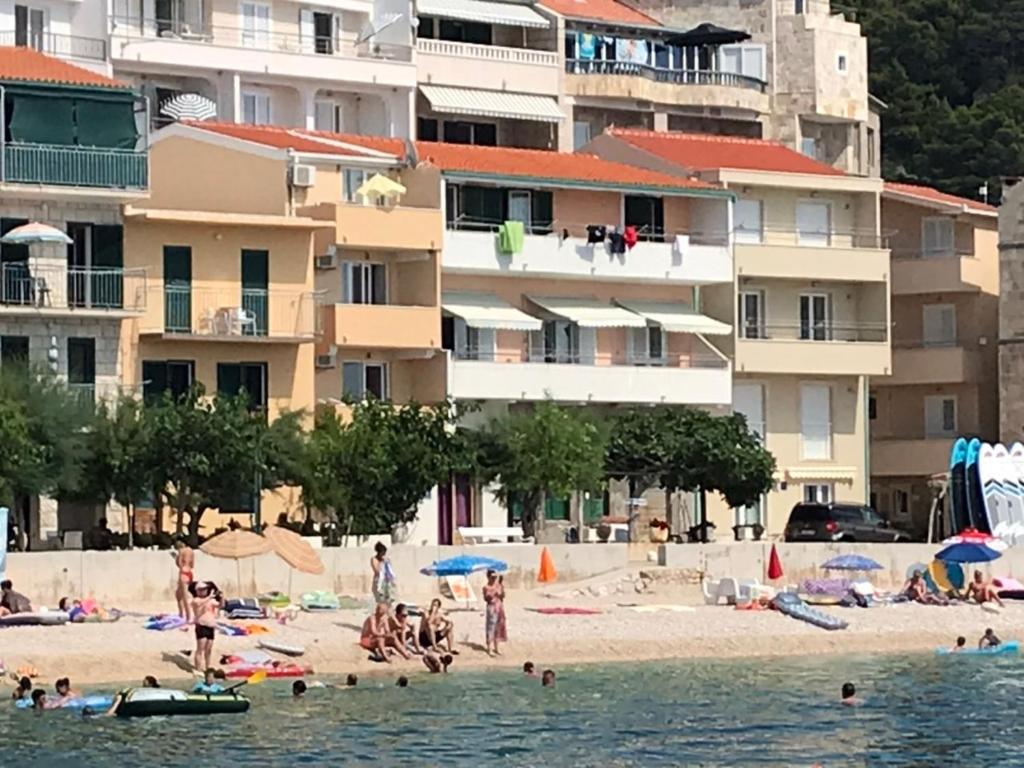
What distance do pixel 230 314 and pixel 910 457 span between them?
1016 inches

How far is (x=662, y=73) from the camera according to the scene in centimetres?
9538

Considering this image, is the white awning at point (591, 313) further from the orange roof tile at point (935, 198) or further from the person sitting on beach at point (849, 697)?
the person sitting on beach at point (849, 697)

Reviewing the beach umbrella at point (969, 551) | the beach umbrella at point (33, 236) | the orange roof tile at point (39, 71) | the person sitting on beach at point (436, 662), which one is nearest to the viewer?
the person sitting on beach at point (436, 662)

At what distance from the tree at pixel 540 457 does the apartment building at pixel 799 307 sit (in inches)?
A: 348

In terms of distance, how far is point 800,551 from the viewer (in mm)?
70188

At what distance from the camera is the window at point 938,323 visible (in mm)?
89938

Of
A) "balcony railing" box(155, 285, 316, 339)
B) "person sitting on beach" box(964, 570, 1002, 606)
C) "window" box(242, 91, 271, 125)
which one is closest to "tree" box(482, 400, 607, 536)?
"balcony railing" box(155, 285, 316, 339)

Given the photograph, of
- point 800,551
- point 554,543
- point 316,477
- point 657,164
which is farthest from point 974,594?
point 657,164

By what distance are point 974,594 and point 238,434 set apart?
50.9 ft

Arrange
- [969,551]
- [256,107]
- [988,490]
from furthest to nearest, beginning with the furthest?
[256,107] < [988,490] < [969,551]

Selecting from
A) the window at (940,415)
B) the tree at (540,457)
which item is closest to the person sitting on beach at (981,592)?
the tree at (540,457)

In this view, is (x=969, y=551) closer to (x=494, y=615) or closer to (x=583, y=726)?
(x=494, y=615)

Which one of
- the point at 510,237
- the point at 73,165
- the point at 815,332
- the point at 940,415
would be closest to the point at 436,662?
the point at 73,165

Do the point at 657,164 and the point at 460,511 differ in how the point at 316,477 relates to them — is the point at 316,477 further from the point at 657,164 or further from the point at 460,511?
the point at 657,164
